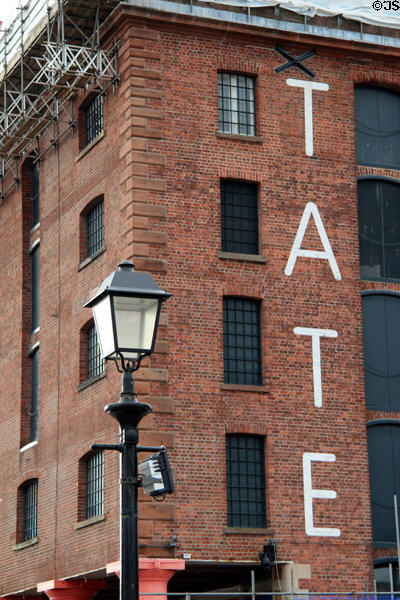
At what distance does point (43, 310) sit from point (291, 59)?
931 centimetres

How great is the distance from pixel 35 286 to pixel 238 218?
7.78m

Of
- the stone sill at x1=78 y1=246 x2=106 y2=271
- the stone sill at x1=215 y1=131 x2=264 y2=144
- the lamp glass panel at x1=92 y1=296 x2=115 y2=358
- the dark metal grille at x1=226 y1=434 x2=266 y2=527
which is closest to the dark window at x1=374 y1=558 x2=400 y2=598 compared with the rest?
the dark metal grille at x1=226 y1=434 x2=266 y2=527

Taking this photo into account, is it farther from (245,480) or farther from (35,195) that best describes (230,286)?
(35,195)

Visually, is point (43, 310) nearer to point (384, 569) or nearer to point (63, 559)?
Answer: point (63, 559)

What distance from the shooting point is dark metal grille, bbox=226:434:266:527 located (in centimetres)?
2686

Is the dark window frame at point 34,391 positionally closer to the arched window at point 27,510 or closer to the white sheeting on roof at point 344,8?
the arched window at point 27,510

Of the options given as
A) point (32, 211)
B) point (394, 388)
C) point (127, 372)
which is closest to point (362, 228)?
point (394, 388)

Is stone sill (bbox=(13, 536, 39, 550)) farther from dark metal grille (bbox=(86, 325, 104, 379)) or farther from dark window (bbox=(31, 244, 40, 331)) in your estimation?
dark window (bbox=(31, 244, 40, 331))

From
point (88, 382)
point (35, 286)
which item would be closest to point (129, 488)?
point (88, 382)

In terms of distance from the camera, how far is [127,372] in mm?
10914

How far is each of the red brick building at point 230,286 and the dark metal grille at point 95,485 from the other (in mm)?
102

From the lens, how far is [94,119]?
30531 millimetres

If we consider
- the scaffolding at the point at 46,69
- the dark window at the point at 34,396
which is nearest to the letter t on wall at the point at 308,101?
the scaffolding at the point at 46,69

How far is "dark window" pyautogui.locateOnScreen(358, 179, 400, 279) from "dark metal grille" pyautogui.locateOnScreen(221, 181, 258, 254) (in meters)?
2.79
